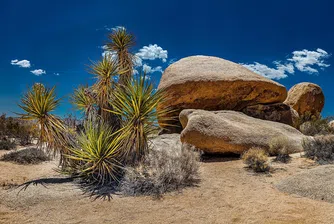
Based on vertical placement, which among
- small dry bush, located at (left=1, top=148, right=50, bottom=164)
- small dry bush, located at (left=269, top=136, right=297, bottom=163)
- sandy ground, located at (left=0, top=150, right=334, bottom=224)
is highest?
small dry bush, located at (left=269, top=136, right=297, bottom=163)

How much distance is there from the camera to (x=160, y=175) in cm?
646

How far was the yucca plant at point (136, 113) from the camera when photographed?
6855mm

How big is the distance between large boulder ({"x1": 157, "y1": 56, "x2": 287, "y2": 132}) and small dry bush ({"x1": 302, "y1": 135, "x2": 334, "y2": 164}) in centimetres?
401

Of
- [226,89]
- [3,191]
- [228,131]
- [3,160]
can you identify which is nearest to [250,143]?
[228,131]

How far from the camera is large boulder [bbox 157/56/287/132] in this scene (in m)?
12.4

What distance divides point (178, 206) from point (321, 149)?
5271 mm

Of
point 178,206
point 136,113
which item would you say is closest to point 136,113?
point 136,113

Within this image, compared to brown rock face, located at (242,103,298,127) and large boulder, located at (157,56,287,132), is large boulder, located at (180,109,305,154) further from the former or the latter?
brown rock face, located at (242,103,298,127)

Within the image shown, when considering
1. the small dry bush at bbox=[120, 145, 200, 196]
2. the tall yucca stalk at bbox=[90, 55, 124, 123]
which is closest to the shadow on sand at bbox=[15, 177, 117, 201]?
the small dry bush at bbox=[120, 145, 200, 196]

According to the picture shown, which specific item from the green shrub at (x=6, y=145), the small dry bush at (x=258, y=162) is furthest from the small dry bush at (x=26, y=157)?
the small dry bush at (x=258, y=162)

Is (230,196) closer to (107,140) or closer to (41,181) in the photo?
(107,140)

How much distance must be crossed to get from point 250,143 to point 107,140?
491 cm

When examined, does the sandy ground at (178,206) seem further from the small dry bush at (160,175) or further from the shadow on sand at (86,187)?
the small dry bush at (160,175)

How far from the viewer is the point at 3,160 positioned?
1057 centimetres
